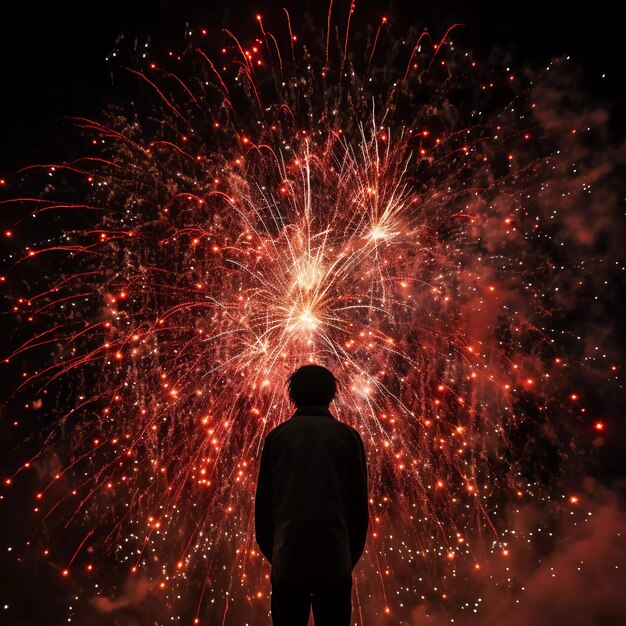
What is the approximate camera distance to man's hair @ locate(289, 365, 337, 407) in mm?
2287

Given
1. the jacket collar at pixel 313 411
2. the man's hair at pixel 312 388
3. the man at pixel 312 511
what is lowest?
the man at pixel 312 511

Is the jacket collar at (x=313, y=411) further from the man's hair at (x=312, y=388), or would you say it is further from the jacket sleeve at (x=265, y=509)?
the jacket sleeve at (x=265, y=509)

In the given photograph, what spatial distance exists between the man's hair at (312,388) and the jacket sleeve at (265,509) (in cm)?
29

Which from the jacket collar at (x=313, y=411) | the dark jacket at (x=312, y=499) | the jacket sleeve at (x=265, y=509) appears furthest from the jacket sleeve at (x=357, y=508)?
the jacket sleeve at (x=265, y=509)

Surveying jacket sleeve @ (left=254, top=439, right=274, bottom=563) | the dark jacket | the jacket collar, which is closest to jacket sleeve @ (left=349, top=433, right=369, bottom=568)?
the dark jacket

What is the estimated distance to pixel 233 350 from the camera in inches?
315

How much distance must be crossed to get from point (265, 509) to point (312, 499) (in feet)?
1.15

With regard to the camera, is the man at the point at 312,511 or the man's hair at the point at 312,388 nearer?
the man at the point at 312,511

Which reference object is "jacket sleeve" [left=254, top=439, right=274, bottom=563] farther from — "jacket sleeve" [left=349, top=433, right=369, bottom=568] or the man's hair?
"jacket sleeve" [left=349, top=433, right=369, bottom=568]

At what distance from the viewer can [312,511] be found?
6.32 ft

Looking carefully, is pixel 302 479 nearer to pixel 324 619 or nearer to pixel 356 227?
pixel 324 619

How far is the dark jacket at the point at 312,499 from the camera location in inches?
74.1

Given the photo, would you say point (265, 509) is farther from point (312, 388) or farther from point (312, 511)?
point (312, 388)

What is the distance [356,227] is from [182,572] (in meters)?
9.88
